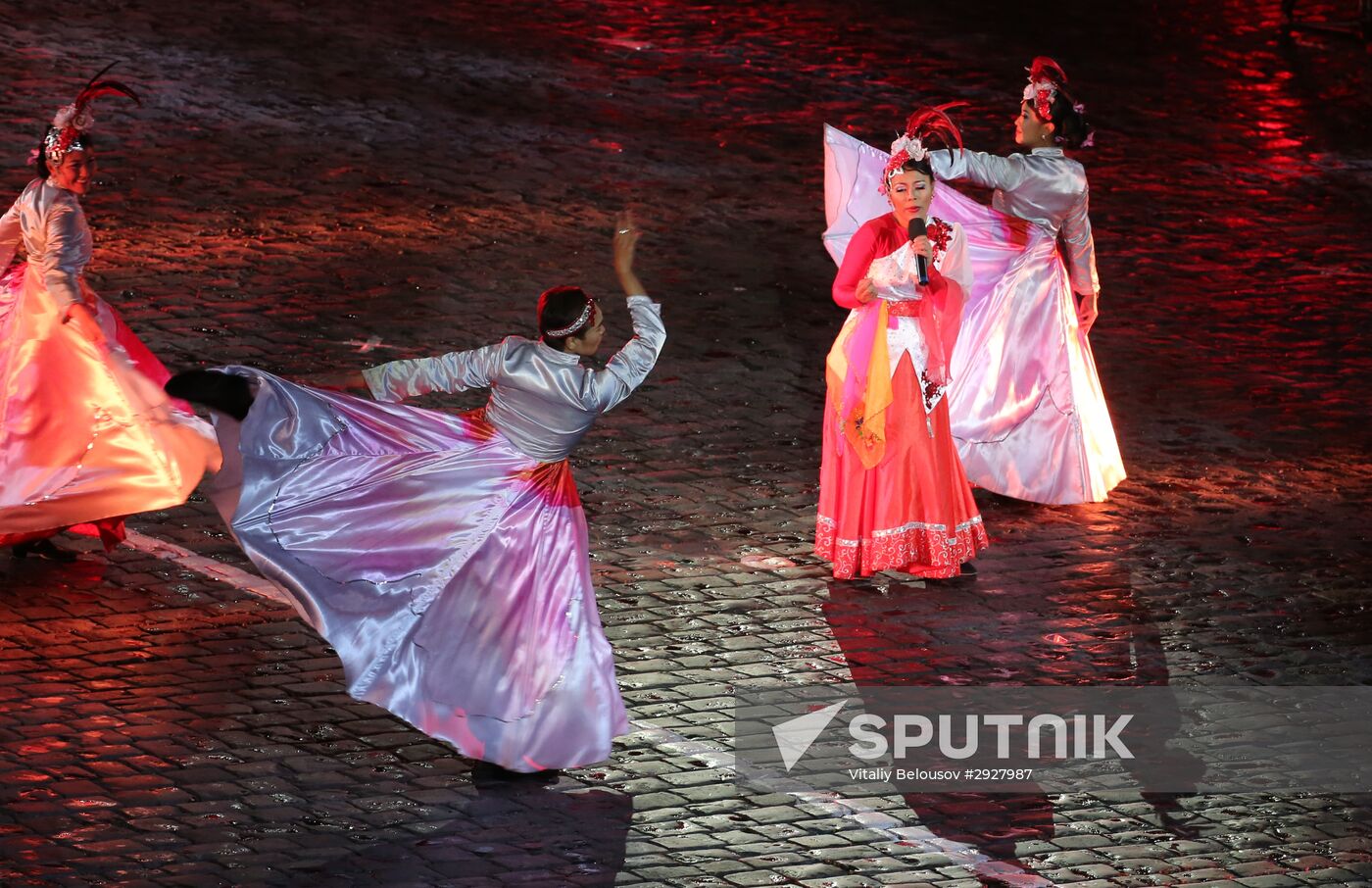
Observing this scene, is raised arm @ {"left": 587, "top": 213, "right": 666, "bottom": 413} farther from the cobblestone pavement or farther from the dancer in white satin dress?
the dancer in white satin dress

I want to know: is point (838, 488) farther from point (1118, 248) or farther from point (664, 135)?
point (664, 135)

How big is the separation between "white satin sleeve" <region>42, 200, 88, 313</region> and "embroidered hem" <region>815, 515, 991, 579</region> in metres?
3.52

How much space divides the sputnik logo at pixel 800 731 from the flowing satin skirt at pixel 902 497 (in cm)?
123

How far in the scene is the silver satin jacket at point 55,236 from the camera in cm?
819

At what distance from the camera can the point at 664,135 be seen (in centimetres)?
1562

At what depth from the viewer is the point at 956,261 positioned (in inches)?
336

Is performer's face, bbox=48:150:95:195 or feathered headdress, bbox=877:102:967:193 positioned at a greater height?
feathered headdress, bbox=877:102:967:193

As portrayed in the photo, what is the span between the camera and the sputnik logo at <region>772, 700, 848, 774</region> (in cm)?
711

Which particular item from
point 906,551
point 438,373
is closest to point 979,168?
point 906,551

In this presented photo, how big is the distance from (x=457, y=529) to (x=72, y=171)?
2.91 metres

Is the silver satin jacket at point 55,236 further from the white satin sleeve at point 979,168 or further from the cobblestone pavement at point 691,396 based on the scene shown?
the white satin sleeve at point 979,168

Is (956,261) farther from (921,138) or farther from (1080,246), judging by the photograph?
(1080,246)

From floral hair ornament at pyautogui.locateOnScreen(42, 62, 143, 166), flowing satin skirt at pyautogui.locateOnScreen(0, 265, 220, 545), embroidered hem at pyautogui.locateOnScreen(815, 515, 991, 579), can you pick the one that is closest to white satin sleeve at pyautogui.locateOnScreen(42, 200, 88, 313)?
flowing satin skirt at pyautogui.locateOnScreen(0, 265, 220, 545)

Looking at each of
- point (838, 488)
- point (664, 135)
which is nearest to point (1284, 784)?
point (838, 488)
